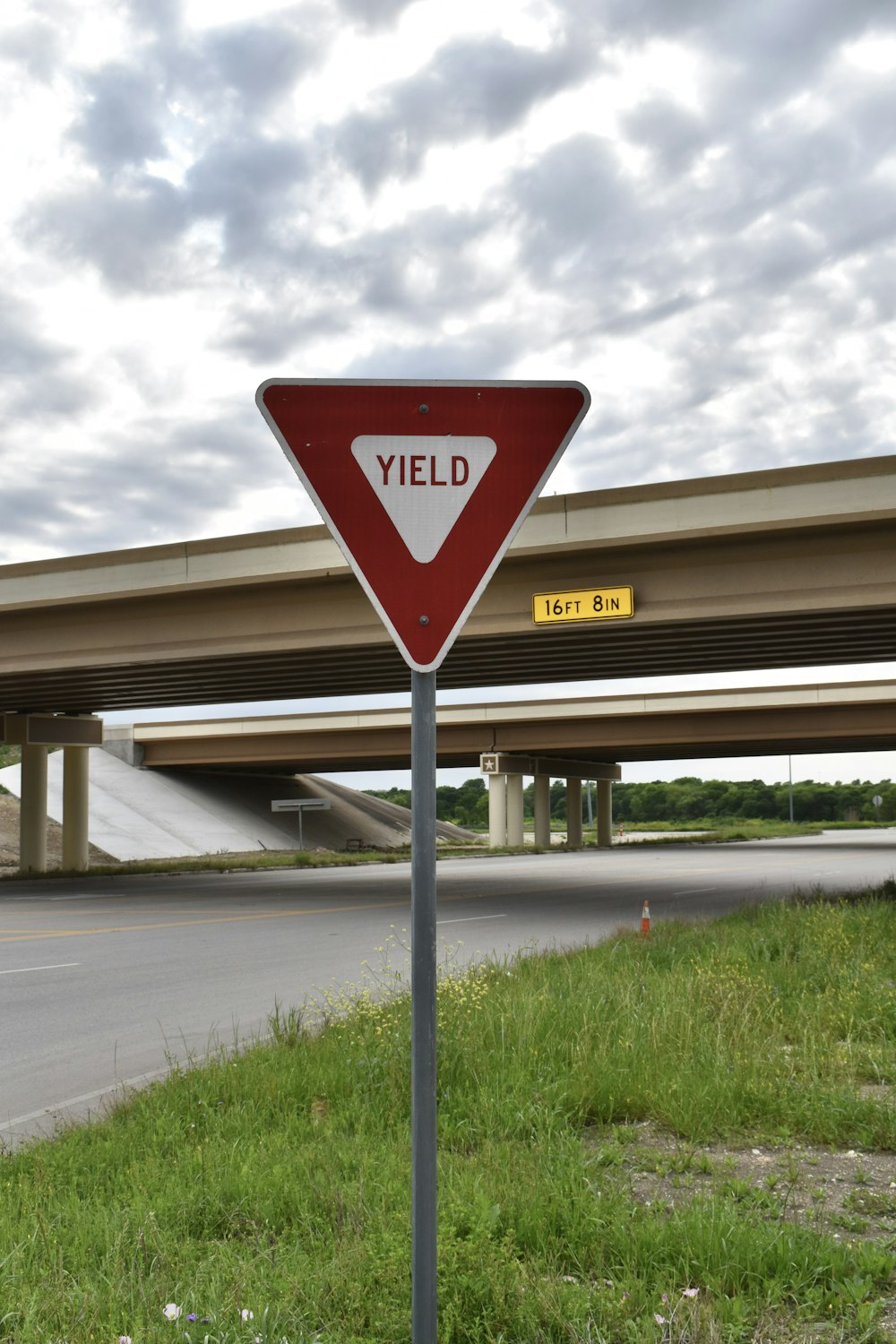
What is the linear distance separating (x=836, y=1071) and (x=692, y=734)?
154 ft

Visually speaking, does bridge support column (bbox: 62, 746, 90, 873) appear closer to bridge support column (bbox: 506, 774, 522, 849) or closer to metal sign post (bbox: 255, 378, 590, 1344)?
bridge support column (bbox: 506, 774, 522, 849)

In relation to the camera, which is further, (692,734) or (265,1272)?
(692,734)

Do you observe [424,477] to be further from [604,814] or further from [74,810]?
[604,814]

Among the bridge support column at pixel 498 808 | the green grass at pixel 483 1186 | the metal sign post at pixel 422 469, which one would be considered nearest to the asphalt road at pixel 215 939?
the green grass at pixel 483 1186

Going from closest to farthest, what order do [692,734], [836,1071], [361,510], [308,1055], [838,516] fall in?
1. [361,510]
2. [836,1071]
3. [308,1055]
4. [838,516]
5. [692,734]

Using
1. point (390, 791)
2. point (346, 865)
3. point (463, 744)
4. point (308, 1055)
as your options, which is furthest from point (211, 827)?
point (390, 791)

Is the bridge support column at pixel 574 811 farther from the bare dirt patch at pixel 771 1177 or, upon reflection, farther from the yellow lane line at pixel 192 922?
the bare dirt patch at pixel 771 1177

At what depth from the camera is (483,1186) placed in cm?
452

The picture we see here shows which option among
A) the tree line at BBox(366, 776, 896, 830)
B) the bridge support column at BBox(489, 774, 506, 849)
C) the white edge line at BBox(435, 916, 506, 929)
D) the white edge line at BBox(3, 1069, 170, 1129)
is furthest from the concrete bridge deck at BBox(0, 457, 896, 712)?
the tree line at BBox(366, 776, 896, 830)

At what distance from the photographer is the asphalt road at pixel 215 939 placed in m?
8.84

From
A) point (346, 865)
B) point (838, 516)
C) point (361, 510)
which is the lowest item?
point (346, 865)

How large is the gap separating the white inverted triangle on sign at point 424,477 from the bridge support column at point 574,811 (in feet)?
219

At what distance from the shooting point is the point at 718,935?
12633 millimetres

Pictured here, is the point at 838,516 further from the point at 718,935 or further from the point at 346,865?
the point at 346,865
